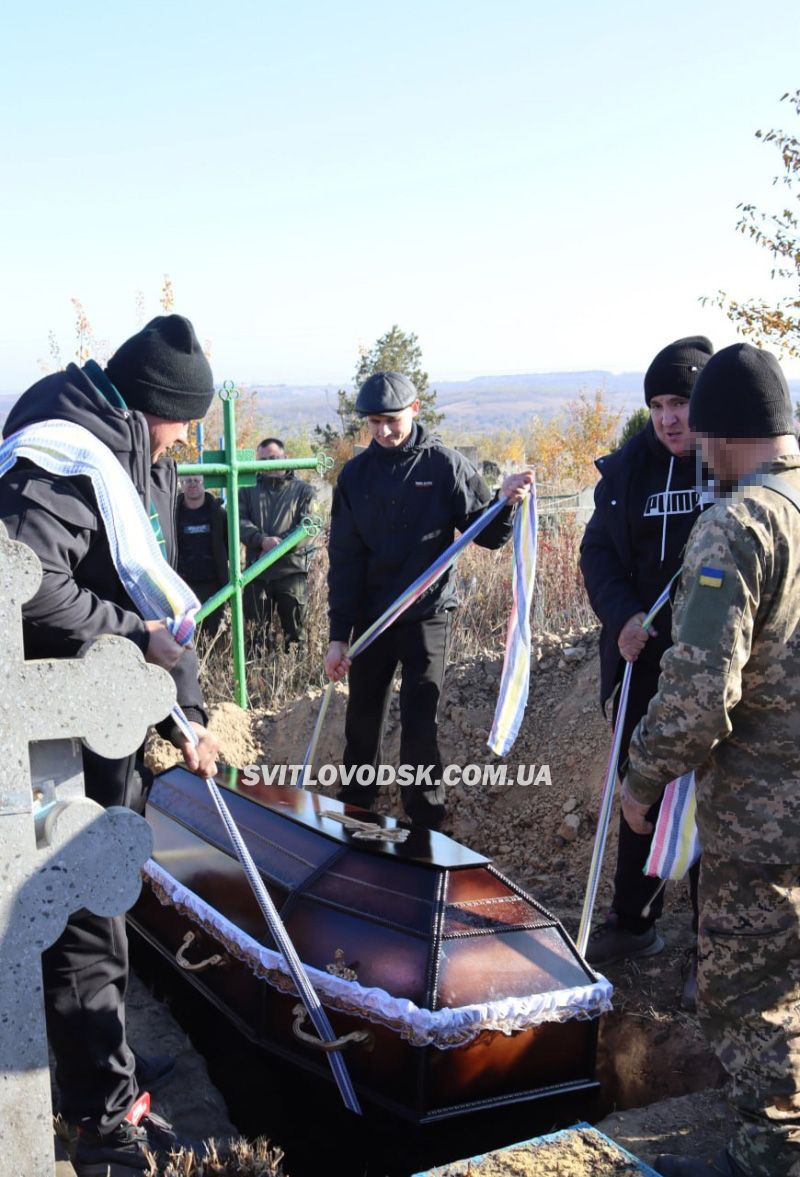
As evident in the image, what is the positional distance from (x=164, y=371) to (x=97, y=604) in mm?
655

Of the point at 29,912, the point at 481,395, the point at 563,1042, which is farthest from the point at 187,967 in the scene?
the point at 481,395

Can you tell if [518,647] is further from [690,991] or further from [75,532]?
[75,532]

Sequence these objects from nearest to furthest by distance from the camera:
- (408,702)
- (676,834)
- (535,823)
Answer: (676,834), (408,702), (535,823)

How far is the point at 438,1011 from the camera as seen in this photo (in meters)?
2.70

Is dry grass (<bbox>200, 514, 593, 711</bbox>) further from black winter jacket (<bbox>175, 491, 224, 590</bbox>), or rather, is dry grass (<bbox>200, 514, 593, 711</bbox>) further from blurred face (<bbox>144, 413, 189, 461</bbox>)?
blurred face (<bbox>144, 413, 189, 461</bbox>)

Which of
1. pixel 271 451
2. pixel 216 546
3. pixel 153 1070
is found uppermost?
pixel 271 451

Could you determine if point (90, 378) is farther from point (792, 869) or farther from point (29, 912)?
point (792, 869)

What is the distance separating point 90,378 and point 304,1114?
2.10 metres

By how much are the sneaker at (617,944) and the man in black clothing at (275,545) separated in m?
4.31

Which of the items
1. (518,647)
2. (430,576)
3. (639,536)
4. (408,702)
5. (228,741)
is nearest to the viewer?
(639,536)

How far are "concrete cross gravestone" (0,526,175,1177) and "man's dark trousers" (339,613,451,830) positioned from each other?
2.80m

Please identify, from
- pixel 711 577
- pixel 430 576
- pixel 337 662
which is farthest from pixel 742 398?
pixel 337 662

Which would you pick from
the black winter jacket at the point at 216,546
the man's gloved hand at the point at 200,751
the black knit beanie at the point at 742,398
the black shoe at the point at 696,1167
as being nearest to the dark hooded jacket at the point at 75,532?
the man's gloved hand at the point at 200,751

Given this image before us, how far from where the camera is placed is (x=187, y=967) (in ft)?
11.1
